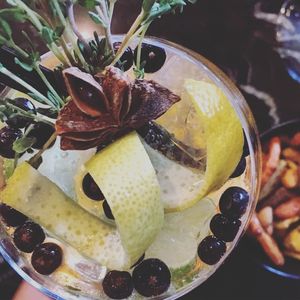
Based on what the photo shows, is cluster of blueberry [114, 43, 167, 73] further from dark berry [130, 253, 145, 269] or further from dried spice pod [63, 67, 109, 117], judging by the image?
dark berry [130, 253, 145, 269]

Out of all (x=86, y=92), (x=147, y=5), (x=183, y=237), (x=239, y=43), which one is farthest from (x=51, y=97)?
(x=239, y=43)

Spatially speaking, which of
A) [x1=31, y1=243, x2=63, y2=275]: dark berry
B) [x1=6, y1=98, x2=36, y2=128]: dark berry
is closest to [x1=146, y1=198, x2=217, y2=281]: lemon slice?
[x1=31, y1=243, x2=63, y2=275]: dark berry

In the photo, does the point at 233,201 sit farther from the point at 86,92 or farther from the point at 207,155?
the point at 86,92

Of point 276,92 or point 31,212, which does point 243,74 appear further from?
point 31,212

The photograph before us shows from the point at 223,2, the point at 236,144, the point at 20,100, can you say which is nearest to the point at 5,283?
the point at 20,100

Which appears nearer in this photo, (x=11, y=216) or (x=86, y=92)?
(x=86, y=92)

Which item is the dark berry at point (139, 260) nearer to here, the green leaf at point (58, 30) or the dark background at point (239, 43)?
the green leaf at point (58, 30)
